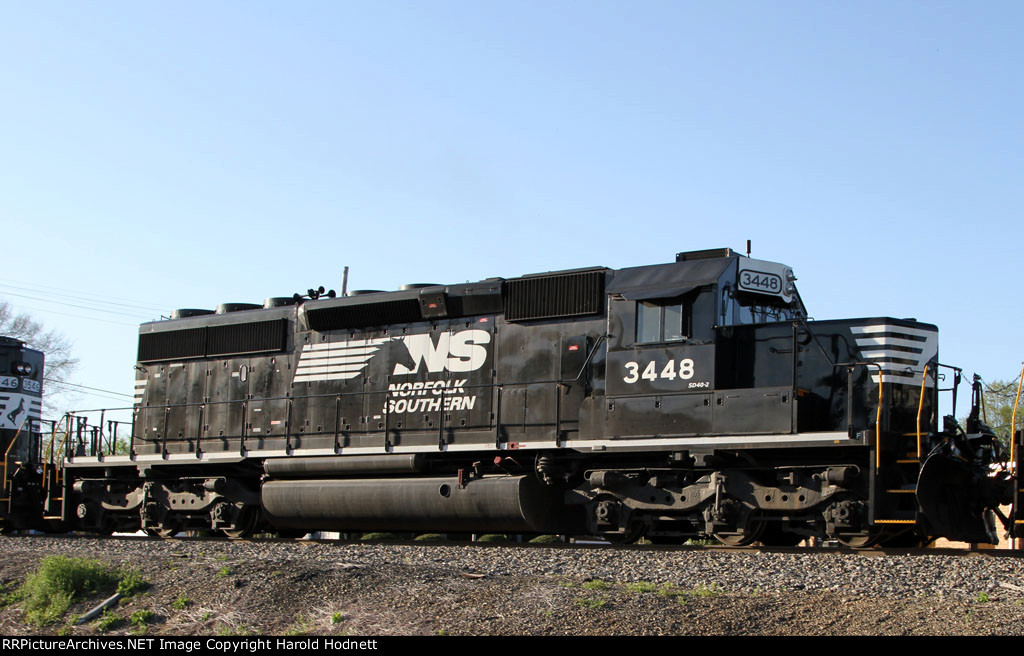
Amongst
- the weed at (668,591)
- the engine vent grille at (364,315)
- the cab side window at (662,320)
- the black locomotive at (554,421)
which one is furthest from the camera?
the engine vent grille at (364,315)

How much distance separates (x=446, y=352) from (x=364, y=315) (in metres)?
1.55

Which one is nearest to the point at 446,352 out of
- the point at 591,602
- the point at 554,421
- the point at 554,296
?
the point at 554,296

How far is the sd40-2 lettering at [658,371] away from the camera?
11711mm

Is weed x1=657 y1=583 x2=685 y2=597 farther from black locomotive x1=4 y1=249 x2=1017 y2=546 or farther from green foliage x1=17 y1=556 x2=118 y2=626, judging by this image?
green foliage x1=17 y1=556 x2=118 y2=626

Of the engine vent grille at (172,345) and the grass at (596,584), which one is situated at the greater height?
the engine vent grille at (172,345)

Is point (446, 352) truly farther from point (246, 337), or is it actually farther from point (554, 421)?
point (246, 337)

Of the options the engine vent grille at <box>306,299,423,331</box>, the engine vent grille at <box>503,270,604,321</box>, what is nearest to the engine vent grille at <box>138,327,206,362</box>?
the engine vent grille at <box>306,299,423,331</box>

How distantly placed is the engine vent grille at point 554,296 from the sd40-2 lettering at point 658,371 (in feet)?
3.47

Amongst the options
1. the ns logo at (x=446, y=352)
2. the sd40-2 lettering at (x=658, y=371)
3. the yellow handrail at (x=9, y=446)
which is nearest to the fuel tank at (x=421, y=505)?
the ns logo at (x=446, y=352)

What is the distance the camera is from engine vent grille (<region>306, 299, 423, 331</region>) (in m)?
14.7

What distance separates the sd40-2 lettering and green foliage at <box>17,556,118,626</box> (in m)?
5.87

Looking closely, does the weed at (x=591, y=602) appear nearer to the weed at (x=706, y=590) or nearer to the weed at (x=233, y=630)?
the weed at (x=706, y=590)
